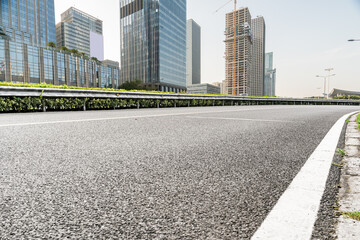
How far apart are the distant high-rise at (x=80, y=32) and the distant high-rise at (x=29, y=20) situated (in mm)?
31797

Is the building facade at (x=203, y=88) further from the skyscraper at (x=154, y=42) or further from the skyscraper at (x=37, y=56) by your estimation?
the skyscraper at (x=37, y=56)

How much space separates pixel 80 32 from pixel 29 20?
2155 inches

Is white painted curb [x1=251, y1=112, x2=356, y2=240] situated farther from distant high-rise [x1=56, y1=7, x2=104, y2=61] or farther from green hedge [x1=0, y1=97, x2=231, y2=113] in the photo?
distant high-rise [x1=56, y1=7, x2=104, y2=61]

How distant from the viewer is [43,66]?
8031 cm

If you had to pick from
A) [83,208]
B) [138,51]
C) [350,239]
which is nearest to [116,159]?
[83,208]

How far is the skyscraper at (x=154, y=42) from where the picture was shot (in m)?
114

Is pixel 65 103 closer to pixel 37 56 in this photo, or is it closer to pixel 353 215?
pixel 353 215

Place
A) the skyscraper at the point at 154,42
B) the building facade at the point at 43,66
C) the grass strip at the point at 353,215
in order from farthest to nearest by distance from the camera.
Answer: the skyscraper at the point at 154,42
the building facade at the point at 43,66
the grass strip at the point at 353,215

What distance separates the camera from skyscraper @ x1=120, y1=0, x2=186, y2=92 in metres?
114

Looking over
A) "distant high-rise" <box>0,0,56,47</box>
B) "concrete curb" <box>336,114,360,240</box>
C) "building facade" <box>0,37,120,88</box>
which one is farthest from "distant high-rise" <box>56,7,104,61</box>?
"concrete curb" <box>336,114,360,240</box>

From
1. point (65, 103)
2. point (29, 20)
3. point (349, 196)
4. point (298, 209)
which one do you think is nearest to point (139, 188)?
point (298, 209)

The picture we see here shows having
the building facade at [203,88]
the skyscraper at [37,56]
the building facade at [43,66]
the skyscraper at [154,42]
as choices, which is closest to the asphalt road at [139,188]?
the building facade at [43,66]

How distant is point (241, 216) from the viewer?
1.16 meters

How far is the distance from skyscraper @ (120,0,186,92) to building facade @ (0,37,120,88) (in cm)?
2473
